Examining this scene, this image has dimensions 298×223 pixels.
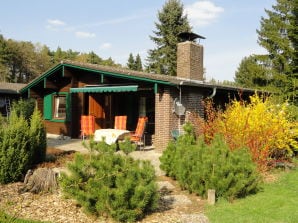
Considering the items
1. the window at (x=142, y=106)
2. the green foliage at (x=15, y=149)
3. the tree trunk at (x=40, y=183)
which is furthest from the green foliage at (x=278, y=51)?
the tree trunk at (x=40, y=183)

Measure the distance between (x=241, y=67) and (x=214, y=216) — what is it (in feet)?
196

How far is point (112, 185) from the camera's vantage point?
5.50 metres

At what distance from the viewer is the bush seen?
5285 mm

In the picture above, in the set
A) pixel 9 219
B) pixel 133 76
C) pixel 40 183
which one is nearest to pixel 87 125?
pixel 133 76

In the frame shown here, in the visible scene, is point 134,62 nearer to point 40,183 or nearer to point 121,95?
point 121,95

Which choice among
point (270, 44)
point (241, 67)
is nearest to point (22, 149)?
point (270, 44)

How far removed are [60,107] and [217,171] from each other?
1306cm

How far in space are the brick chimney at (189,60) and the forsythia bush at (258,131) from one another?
205 inches

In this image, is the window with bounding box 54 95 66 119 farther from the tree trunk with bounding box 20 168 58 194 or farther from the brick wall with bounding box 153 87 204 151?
the tree trunk with bounding box 20 168 58 194

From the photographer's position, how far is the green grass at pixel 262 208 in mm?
5711

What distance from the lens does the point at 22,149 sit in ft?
25.8

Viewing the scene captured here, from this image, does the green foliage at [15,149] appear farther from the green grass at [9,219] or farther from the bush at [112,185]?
the bush at [112,185]

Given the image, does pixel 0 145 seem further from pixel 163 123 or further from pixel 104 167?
pixel 163 123

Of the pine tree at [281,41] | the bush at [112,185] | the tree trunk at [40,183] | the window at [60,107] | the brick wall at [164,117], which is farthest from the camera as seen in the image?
the pine tree at [281,41]
